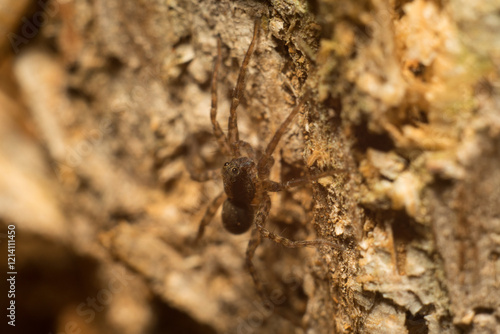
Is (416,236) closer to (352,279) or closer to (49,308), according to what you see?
(352,279)

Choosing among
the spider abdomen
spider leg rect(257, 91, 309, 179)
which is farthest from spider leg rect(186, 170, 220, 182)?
spider leg rect(257, 91, 309, 179)

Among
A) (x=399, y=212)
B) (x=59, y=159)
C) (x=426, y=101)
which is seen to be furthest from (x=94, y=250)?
(x=426, y=101)

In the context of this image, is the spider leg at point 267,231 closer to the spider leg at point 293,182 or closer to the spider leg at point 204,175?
the spider leg at point 293,182

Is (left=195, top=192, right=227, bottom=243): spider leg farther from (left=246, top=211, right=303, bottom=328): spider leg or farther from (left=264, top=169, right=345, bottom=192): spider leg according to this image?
(left=264, top=169, right=345, bottom=192): spider leg

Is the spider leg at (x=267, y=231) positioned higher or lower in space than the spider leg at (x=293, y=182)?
lower

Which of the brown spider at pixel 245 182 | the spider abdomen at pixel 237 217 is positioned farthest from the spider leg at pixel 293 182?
the spider abdomen at pixel 237 217

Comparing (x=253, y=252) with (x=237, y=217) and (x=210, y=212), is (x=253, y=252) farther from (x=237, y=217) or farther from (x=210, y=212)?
(x=210, y=212)

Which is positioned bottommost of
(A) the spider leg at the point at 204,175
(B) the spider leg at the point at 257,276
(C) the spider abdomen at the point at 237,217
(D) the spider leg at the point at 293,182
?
(B) the spider leg at the point at 257,276
